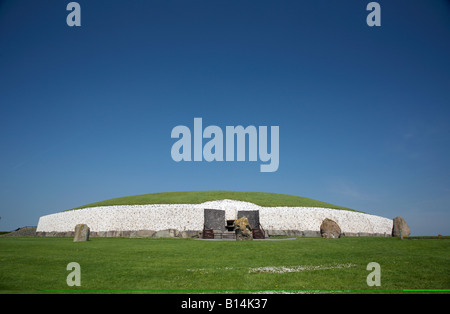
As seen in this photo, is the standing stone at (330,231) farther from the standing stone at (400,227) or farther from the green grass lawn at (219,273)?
the green grass lawn at (219,273)

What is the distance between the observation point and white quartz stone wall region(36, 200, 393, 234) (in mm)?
36406

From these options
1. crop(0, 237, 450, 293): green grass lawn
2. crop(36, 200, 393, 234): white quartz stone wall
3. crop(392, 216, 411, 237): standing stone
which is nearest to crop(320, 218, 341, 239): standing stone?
crop(392, 216, 411, 237): standing stone

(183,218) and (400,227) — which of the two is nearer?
(400,227)

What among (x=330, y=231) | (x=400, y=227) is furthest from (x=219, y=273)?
(x=400, y=227)

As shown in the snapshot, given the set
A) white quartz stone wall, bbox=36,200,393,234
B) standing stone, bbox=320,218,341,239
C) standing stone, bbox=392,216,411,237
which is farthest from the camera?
white quartz stone wall, bbox=36,200,393,234

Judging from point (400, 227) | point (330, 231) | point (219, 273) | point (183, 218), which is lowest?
point (330, 231)

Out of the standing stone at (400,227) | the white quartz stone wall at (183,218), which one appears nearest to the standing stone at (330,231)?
the standing stone at (400,227)

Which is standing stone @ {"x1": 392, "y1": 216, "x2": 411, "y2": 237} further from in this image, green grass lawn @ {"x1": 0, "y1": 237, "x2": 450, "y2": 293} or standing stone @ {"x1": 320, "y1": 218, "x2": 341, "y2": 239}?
green grass lawn @ {"x1": 0, "y1": 237, "x2": 450, "y2": 293}

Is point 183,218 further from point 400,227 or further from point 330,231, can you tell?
point 400,227

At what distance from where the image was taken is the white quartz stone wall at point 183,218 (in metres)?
36.4

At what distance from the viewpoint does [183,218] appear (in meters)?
36.7
